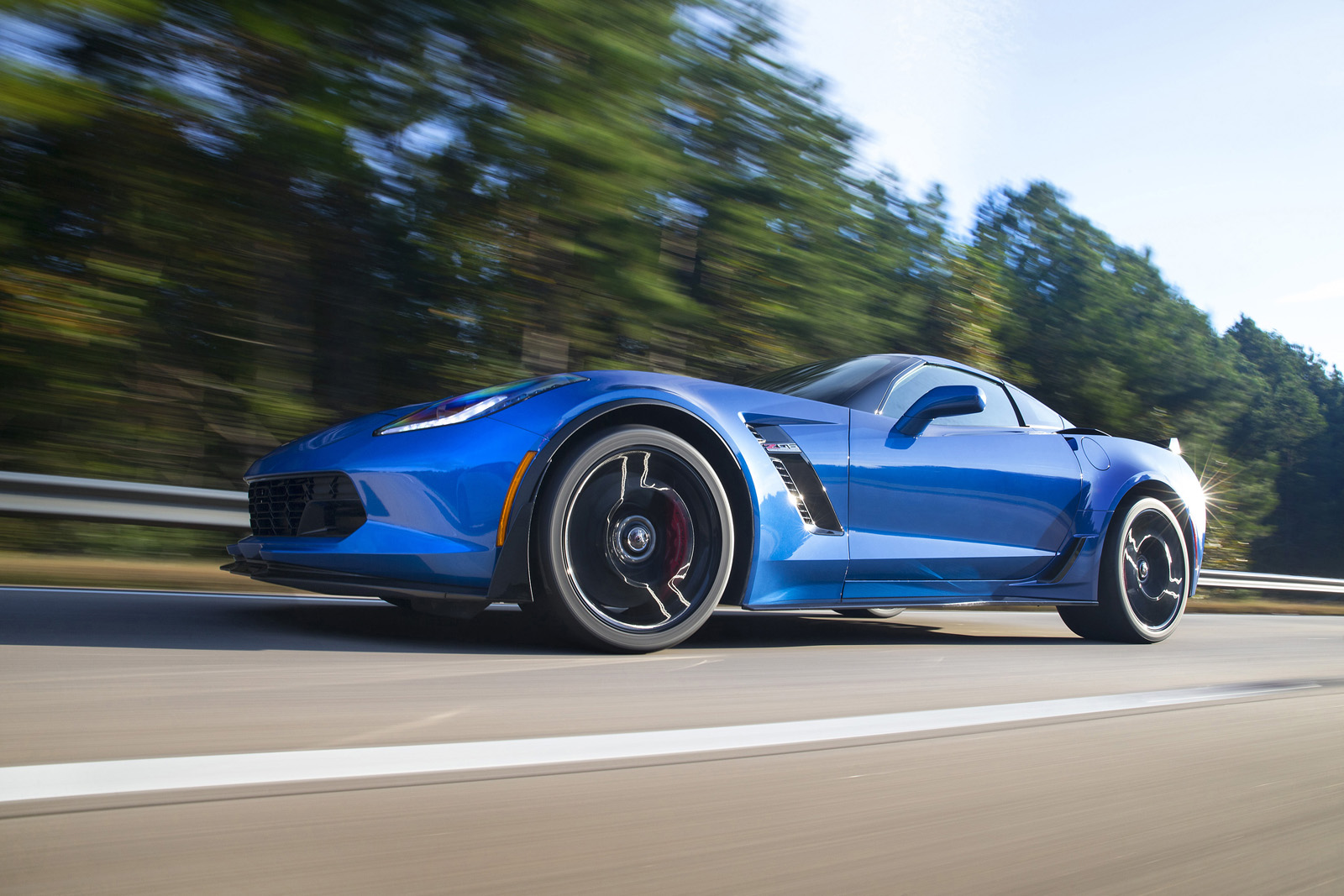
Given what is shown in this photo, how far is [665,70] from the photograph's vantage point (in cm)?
886

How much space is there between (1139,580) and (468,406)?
3.72m

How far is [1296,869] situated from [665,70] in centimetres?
822

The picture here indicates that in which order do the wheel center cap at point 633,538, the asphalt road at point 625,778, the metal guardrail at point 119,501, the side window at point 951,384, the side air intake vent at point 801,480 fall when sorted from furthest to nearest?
the metal guardrail at point 119,501 < the side window at point 951,384 < the side air intake vent at point 801,480 < the wheel center cap at point 633,538 < the asphalt road at point 625,778

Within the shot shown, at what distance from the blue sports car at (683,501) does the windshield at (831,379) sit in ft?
0.05

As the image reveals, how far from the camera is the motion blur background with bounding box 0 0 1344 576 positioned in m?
6.74

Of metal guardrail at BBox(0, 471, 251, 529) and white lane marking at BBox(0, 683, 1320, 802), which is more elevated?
metal guardrail at BBox(0, 471, 251, 529)

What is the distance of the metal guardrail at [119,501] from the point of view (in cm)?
468

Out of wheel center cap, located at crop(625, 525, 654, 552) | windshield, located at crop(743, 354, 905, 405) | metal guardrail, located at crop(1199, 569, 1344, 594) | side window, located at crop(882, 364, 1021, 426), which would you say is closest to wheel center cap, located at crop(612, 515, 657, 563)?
wheel center cap, located at crop(625, 525, 654, 552)

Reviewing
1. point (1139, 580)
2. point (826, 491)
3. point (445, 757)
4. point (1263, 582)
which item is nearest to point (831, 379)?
point (826, 491)

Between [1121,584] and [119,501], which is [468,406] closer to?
[119,501]

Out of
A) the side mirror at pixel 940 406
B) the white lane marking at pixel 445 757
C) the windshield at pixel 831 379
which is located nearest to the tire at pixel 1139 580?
the side mirror at pixel 940 406

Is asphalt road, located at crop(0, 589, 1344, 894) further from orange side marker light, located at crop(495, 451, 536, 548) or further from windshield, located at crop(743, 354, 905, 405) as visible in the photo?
windshield, located at crop(743, 354, 905, 405)

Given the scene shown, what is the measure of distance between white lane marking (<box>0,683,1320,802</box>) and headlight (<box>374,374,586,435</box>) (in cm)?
132

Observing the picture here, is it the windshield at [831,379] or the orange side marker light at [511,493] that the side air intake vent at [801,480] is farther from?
the orange side marker light at [511,493]
